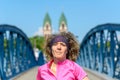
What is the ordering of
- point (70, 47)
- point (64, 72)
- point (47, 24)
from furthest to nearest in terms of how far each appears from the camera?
point (47, 24), point (70, 47), point (64, 72)

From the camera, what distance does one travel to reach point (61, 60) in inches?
175

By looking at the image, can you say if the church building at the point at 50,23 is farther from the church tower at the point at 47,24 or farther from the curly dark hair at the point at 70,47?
the curly dark hair at the point at 70,47

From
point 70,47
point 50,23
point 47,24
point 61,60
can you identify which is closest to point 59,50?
point 61,60

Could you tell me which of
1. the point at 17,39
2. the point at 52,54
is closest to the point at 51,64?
the point at 52,54

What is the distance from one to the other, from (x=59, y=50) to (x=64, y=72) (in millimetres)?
209

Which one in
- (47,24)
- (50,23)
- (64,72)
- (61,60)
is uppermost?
(50,23)

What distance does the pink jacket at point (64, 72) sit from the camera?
4.32 meters

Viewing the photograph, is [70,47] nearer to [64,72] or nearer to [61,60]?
[61,60]

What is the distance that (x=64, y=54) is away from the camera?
4.47m

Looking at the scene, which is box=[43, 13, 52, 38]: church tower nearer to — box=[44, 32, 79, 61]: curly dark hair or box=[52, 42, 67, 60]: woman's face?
box=[44, 32, 79, 61]: curly dark hair

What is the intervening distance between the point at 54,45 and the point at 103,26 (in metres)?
18.5

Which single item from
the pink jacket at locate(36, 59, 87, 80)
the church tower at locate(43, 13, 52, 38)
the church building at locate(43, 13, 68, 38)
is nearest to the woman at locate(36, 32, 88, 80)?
the pink jacket at locate(36, 59, 87, 80)

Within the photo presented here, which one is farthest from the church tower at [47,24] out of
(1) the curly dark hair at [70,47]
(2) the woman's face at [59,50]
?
(2) the woman's face at [59,50]

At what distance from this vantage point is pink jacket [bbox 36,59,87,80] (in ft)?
14.2
